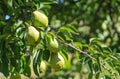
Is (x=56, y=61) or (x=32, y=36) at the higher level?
(x=32, y=36)

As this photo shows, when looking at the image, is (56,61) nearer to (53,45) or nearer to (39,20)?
(53,45)

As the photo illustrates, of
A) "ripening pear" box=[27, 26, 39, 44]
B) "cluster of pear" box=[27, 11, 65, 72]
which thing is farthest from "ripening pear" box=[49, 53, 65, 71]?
"ripening pear" box=[27, 26, 39, 44]

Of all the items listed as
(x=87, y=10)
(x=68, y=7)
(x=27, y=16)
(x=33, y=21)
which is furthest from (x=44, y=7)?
(x=87, y=10)

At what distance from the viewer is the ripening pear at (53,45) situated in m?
1.59

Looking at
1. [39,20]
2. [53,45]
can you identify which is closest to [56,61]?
[53,45]

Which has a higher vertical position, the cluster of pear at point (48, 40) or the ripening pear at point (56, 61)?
the cluster of pear at point (48, 40)

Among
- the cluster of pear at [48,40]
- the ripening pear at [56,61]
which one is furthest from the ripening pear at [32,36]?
the ripening pear at [56,61]

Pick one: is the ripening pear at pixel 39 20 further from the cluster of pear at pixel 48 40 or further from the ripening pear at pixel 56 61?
the ripening pear at pixel 56 61

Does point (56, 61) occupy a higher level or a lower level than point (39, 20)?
lower

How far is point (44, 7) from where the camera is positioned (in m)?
1.84

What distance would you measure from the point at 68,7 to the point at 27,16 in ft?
6.33

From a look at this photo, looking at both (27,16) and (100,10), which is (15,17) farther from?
(100,10)

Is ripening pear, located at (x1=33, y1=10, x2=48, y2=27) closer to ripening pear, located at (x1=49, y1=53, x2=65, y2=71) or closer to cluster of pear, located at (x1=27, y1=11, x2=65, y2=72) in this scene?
cluster of pear, located at (x1=27, y1=11, x2=65, y2=72)

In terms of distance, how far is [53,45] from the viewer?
159cm
